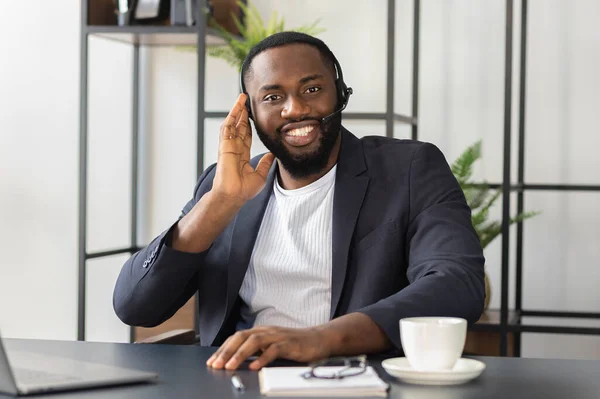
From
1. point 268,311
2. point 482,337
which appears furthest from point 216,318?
point 482,337

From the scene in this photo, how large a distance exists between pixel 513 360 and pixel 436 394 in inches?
12.9

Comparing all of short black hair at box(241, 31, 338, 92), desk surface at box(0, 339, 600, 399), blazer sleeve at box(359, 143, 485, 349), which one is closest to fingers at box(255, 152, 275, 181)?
short black hair at box(241, 31, 338, 92)

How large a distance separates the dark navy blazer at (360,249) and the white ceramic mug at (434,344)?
1.65 ft

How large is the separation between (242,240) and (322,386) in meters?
0.91

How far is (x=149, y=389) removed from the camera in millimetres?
1268

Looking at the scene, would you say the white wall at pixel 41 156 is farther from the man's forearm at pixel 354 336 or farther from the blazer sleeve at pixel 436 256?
the man's forearm at pixel 354 336

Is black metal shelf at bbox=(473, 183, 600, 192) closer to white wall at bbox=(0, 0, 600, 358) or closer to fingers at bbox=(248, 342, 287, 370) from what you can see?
white wall at bbox=(0, 0, 600, 358)

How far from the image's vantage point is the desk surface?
1.23 m

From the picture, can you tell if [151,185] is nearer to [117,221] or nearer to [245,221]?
[117,221]

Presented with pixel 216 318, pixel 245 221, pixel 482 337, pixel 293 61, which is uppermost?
pixel 293 61

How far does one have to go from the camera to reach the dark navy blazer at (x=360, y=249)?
76.2 inches

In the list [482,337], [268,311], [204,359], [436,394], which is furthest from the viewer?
[482,337]

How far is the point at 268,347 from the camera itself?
4.71ft

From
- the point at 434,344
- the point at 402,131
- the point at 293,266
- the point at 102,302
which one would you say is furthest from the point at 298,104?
the point at 102,302
